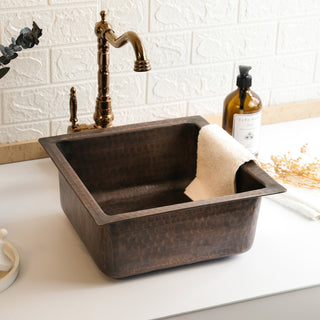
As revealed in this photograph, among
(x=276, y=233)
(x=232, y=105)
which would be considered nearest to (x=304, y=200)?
(x=276, y=233)

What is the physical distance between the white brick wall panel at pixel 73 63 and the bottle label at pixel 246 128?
392 mm

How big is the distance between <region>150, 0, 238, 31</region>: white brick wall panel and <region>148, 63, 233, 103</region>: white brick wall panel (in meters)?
0.13

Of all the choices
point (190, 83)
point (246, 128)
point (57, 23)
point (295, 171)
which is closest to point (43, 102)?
point (57, 23)

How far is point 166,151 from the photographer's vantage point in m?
1.60

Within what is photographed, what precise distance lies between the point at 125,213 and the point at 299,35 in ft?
3.21

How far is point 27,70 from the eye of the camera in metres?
1.63

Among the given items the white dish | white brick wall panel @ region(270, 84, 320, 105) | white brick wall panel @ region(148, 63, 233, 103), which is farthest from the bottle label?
the white dish

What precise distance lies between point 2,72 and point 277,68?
948 mm

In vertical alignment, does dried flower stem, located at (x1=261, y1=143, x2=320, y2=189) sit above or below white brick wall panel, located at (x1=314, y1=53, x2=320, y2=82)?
below

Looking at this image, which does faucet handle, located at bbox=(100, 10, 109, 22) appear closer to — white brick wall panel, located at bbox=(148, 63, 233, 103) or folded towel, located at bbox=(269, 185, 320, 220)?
white brick wall panel, located at bbox=(148, 63, 233, 103)

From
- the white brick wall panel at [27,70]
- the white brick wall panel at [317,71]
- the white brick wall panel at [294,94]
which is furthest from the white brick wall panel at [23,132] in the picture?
the white brick wall panel at [317,71]

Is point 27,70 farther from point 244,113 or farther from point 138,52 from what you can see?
point 244,113

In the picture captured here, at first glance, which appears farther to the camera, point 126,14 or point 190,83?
point 190,83

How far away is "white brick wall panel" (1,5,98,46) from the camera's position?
1562 millimetres
